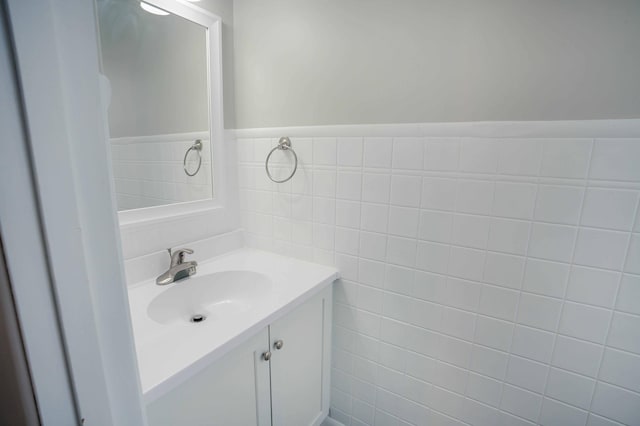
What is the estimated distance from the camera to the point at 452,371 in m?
1.03

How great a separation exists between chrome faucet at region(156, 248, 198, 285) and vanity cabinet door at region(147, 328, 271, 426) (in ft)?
1.47

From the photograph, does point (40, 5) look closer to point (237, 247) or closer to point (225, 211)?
point (225, 211)

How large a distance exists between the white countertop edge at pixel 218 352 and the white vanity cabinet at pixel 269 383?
0.11 ft

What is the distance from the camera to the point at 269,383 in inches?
37.1

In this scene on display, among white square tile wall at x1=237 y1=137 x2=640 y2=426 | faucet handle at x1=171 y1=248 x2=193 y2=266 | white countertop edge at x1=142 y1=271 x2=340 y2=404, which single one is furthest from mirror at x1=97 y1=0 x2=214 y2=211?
white countertop edge at x1=142 y1=271 x2=340 y2=404

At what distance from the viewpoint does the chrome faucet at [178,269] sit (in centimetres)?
109

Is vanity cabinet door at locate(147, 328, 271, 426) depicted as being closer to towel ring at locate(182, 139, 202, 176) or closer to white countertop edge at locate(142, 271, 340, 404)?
white countertop edge at locate(142, 271, 340, 404)

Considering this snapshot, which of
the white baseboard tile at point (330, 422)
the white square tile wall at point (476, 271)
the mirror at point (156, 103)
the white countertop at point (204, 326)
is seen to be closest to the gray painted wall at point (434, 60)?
the white square tile wall at point (476, 271)

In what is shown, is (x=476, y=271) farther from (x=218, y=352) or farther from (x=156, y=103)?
(x=156, y=103)

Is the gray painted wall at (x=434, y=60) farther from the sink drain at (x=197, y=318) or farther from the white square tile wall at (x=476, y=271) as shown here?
the sink drain at (x=197, y=318)

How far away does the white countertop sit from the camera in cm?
66

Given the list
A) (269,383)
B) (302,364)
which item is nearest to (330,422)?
(302,364)

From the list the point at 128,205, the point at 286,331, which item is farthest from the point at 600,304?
the point at 128,205

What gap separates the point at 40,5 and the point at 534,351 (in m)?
1.26
